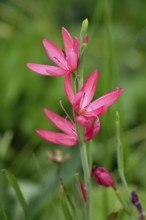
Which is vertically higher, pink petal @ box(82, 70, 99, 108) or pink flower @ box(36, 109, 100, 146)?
pink petal @ box(82, 70, 99, 108)

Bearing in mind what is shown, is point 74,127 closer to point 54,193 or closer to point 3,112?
point 54,193

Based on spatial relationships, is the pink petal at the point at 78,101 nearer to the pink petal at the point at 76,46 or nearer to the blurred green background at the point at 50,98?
the pink petal at the point at 76,46

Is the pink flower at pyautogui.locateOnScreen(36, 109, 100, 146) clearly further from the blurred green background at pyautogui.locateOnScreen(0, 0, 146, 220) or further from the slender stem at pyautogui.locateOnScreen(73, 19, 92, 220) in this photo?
the blurred green background at pyautogui.locateOnScreen(0, 0, 146, 220)

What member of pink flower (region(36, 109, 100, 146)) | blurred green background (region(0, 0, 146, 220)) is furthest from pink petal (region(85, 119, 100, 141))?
blurred green background (region(0, 0, 146, 220))

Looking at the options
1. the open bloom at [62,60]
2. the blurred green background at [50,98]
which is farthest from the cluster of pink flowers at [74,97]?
the blurred green background at [50,98]

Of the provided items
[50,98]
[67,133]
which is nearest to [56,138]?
[67,133]

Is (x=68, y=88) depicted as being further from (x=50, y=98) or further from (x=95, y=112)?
(x=50, y=98)

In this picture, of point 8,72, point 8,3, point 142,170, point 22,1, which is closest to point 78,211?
point 142,170
